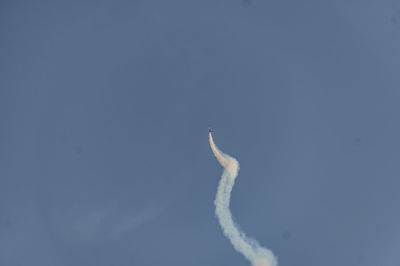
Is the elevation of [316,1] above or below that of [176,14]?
above

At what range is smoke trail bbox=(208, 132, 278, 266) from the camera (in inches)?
1086

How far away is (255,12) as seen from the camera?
29.9 meters

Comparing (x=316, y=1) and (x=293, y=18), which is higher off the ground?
(x=316, y=1)

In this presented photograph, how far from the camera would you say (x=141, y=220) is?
91.9ft

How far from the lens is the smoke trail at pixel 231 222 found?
27578 millimetres

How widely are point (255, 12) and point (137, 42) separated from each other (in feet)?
29.9

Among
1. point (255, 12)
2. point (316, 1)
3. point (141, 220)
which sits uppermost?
point (316, 1)

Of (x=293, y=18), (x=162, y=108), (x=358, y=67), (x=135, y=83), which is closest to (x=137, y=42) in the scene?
(x=135, y=83)

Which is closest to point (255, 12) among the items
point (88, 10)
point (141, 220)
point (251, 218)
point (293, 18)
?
point (293, 18)

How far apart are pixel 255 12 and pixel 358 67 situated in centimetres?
869

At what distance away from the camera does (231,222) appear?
91.2 ft

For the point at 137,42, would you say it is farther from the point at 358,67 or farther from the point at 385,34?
the point at 385,34

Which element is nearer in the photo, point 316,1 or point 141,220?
point 141,220

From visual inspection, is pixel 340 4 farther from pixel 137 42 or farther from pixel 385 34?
pixel 137 42
